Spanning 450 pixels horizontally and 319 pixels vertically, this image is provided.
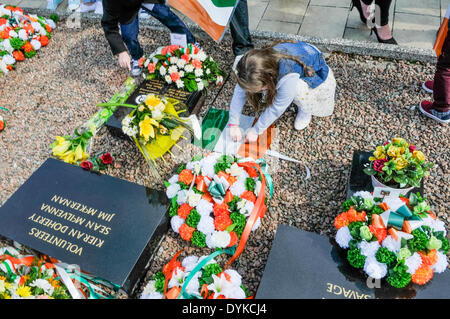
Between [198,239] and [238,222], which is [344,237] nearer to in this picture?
[238,222]

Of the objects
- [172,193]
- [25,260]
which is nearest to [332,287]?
[172,193]

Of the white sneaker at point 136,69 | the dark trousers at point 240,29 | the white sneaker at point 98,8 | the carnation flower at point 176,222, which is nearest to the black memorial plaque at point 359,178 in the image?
the carnation flower at point 176,222

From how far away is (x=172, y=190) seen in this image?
8.86ft

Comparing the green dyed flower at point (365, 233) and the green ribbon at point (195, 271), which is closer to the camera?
the green dyed flower at point (365, 233)

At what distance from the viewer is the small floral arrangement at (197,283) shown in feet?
7.23

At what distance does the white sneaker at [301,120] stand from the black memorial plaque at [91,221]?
1.56 meters

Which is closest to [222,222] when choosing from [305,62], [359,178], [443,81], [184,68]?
[359,178]

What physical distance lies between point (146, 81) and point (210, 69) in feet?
2.43

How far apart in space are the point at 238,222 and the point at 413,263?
3.92 feet

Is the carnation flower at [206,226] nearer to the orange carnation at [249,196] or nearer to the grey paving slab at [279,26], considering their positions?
the orange carnation at [249,196]

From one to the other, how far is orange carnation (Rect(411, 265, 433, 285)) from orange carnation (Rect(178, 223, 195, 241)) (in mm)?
1546

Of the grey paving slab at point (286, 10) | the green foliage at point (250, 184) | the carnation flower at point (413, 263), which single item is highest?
the grey paving slab at point (286, 10)

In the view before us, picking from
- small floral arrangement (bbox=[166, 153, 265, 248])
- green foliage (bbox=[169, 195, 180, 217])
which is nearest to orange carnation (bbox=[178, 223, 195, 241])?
small floral arrangement (bbox=[166, 153, 265, 248])
